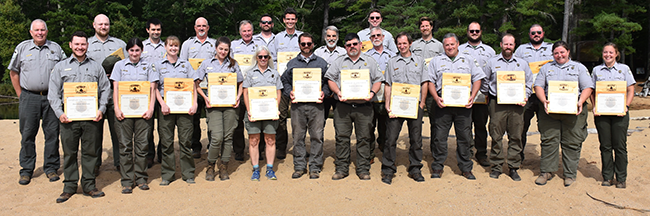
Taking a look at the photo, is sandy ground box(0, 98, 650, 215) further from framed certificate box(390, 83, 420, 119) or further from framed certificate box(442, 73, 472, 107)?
framed certificate box(442, 73, 472, 107)

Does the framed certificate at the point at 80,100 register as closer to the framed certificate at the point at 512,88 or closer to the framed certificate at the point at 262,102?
the framed certificate at the point at 262,102

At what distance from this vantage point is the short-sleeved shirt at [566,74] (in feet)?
20.8

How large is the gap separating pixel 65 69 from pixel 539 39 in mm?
7197

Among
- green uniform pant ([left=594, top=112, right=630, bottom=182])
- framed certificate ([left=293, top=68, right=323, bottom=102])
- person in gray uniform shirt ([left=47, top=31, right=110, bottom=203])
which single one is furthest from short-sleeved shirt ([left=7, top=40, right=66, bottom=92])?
green uniform pant ([left=594, top=112, right=630, bottom=182])

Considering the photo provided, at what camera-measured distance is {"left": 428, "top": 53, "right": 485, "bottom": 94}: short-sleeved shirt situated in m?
6.58

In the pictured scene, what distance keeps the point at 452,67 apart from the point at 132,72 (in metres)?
4.61

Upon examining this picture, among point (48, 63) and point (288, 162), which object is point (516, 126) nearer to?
point (288, 162)

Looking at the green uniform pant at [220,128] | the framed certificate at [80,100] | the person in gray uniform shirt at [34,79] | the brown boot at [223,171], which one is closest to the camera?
the framed certificate at [80,100]

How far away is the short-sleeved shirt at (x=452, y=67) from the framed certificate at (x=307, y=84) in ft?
5.57

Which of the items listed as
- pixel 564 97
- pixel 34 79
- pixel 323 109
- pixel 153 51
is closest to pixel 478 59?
pixel 564 97

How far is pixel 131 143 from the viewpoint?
6.25m

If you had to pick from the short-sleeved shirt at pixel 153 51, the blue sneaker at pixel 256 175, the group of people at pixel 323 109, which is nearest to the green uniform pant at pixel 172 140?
the group of people at pixel 323 109

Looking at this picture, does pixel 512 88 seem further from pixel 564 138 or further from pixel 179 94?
pixel 179 94

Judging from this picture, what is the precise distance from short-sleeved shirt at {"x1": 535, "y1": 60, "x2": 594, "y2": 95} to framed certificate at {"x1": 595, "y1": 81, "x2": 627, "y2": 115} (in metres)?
0.16
